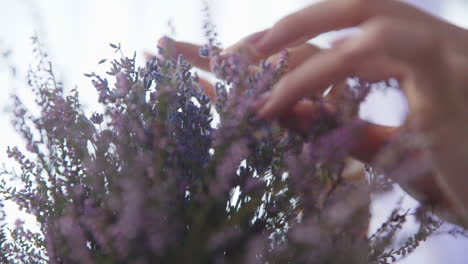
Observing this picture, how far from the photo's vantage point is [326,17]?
16.5 inches

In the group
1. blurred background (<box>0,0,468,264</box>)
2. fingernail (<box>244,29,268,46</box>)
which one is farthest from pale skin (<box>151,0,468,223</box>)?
blurred background (<box>0,0,468,264</box>)

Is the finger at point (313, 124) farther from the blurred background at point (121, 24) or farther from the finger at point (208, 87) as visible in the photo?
the blurred background at point (121, 24)

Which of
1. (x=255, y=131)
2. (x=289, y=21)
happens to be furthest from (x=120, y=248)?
(x=289, y=21)

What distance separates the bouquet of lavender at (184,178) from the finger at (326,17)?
3 cm

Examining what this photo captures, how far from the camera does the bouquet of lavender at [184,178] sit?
39cm

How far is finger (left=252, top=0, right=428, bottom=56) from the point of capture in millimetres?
388

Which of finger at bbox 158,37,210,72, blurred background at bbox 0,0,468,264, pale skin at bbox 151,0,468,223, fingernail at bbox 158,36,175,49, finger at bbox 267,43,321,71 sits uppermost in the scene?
blurred background at bbox 0,0,468,264

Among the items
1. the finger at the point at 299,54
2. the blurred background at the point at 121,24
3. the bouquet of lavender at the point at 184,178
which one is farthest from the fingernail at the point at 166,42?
the blurred background at the point at 121,24

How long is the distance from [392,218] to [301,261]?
9cm

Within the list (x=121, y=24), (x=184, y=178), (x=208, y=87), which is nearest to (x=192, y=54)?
(x=208, y=87)

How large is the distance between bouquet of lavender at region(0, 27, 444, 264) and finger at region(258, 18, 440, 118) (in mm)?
43

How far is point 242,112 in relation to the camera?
1.27 ft

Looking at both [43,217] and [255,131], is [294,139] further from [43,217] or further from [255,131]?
[43,217]

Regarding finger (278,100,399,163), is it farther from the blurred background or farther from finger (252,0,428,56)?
the blurred background
